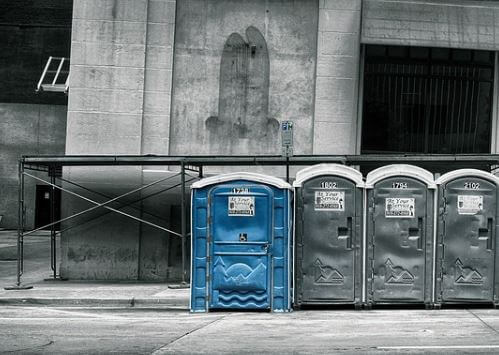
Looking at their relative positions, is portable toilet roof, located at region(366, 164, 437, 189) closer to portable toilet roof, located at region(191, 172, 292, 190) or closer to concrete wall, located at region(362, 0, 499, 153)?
portable toilet roof, located at region(191, 172, 292, 190)

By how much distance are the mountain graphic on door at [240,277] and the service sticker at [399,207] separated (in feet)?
7.11

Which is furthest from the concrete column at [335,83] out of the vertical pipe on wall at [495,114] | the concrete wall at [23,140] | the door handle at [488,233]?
the concrete wall at [23,140]

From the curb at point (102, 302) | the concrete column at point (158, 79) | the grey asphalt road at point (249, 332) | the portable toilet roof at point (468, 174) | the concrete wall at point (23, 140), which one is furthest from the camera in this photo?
the concrete wall at point (23, 140)

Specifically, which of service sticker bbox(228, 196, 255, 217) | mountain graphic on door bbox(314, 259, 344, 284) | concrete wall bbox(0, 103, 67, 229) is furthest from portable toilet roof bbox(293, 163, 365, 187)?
concrete wall bbox(0, 103, 67, 229)

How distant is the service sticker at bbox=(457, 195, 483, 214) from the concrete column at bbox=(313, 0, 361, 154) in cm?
508

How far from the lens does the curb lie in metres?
12.6

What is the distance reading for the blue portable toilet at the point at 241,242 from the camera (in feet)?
37.8

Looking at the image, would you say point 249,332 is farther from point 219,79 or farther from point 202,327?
point 219,79

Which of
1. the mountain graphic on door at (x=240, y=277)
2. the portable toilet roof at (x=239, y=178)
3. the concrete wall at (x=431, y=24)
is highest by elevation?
the concrete wall at (x=431, y=24)

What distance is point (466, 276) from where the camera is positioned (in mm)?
11680

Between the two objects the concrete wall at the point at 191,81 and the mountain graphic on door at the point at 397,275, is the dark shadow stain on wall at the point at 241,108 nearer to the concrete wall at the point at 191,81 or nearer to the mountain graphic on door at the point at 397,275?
the concrete wall at the point at 191,81

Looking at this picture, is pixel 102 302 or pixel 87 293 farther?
pixel 87 293

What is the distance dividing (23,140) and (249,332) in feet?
87.5

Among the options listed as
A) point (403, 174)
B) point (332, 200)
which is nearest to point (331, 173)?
point (332, 200)
